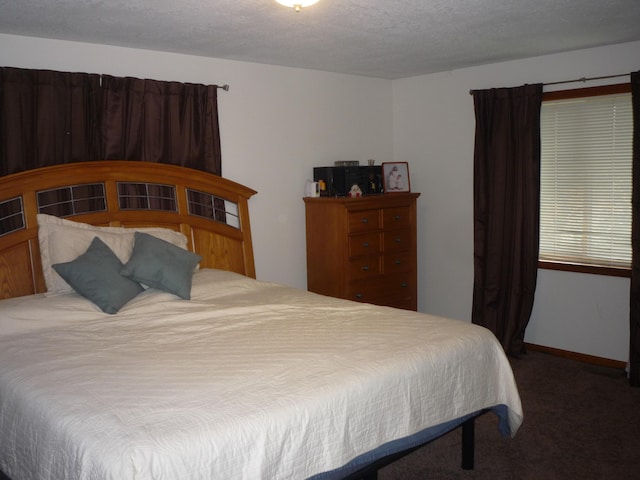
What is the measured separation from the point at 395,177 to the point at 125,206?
2.45m

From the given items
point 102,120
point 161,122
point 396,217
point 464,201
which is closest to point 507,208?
point 464,201

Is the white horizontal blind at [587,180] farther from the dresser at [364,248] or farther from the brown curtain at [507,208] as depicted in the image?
the dresser at [364,248]

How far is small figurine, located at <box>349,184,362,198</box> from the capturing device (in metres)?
4.81

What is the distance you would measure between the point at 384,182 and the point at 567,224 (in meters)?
1.56

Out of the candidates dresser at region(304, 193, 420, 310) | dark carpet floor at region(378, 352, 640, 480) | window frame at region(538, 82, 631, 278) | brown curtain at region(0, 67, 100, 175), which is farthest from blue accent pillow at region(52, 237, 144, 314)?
window frame at region(538, 82, 631, 278)

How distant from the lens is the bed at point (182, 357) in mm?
1910

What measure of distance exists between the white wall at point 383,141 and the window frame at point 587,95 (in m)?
0.06

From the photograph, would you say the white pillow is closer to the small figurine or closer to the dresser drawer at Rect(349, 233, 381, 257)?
the dresser drawer at Rect(349, 233, 381, 257)

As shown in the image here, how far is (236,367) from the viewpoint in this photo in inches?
93.0

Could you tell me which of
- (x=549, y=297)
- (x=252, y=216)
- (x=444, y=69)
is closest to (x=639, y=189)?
(x=549, y=297)

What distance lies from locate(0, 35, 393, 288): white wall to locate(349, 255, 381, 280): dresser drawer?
0.50m

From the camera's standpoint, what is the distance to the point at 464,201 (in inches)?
205

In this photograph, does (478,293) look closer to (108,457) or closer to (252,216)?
(252,216)

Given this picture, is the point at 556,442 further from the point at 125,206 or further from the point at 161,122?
the point at 161,122
